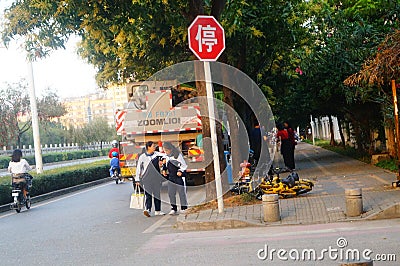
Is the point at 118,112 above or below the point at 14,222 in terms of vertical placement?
above

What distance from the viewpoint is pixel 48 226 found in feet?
42.0

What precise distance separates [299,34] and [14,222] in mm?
12059

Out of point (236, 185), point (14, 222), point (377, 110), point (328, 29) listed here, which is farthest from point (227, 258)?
point (377, 110)

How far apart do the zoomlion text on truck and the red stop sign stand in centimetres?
664

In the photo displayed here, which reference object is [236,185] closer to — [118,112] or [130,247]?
[130,247]

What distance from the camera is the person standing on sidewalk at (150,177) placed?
43.5 ft

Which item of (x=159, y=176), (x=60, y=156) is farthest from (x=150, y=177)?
(x=60, y=156)

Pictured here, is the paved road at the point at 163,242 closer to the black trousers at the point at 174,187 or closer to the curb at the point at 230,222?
the curb at the point at 230,222

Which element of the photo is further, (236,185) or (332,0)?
(332,0)

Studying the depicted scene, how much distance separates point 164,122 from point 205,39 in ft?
25.1

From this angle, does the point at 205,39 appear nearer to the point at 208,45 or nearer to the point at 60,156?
the point at 208,45

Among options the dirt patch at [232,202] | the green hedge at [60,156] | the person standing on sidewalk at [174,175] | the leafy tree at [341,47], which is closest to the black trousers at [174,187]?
the person standing on sidewalk at [174,175]

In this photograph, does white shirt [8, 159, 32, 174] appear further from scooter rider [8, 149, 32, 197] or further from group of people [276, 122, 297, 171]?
group of people [276, 122, 297, 171]

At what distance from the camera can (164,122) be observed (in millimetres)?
18453
